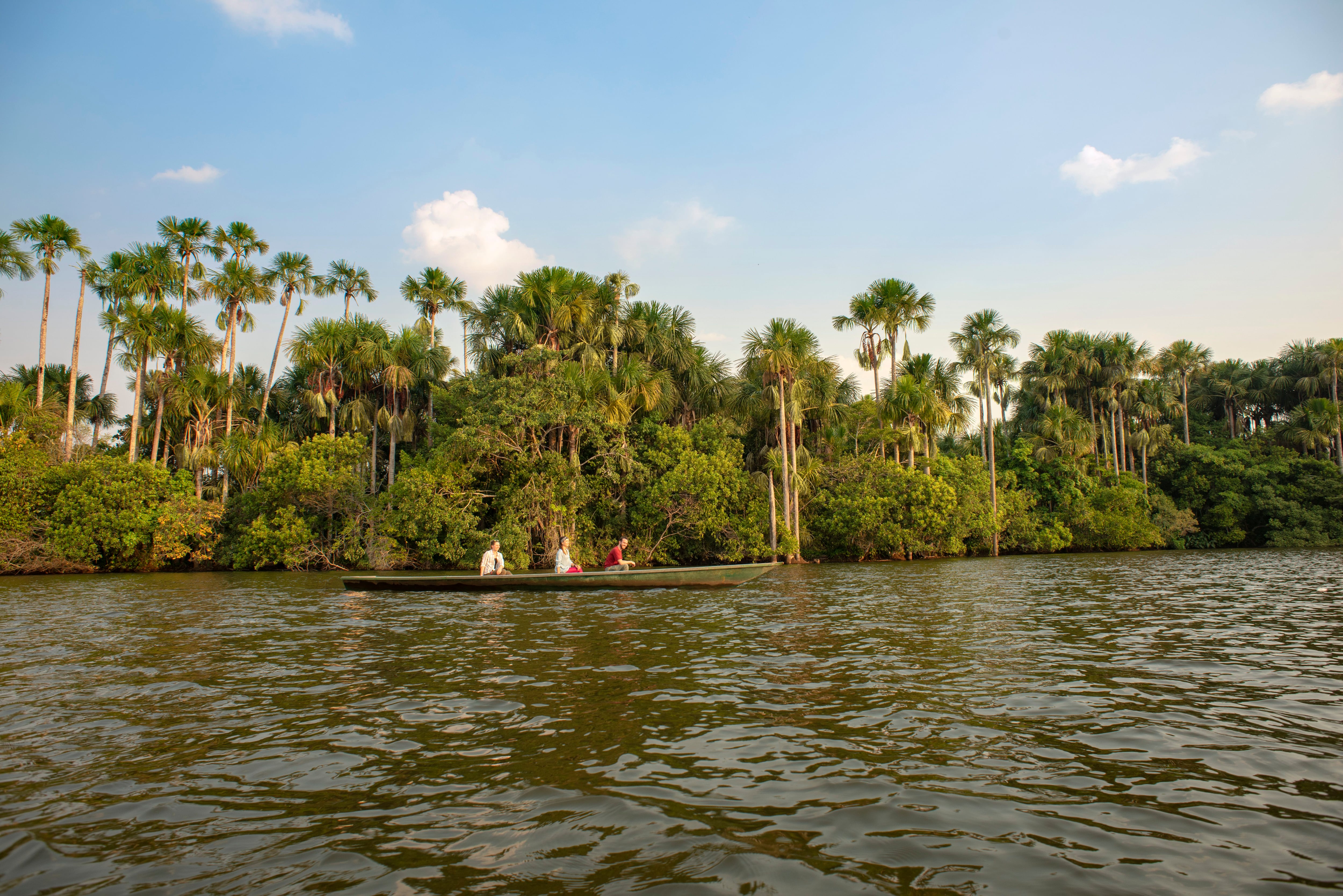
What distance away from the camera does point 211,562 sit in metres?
33.7

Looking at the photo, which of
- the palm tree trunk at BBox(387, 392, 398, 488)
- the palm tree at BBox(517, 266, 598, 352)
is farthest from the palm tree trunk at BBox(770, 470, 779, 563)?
the palm tree trunk at BBox(387, 392, 398, 488)

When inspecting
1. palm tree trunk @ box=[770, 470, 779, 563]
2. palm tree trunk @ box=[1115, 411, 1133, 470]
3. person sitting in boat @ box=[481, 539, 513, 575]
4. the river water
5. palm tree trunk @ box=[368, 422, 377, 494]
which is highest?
palm tree trunk @ box=[1115, 411, 1133, 470]

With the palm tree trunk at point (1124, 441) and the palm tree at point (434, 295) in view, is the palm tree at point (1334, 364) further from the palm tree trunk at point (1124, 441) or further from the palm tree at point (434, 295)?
the palm tree at point (434, 295)

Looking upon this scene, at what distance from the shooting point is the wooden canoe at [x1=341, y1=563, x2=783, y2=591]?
18172mm

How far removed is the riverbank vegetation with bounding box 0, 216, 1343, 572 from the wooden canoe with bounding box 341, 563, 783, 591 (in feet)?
32.4

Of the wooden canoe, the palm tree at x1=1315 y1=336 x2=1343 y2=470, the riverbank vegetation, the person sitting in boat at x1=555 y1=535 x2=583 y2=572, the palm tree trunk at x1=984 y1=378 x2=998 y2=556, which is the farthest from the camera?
the palm tree at x1=1315 y1=336 x2=1343 y2=470

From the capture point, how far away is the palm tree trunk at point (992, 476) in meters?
39.8

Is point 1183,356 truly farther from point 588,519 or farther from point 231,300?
point 231,300

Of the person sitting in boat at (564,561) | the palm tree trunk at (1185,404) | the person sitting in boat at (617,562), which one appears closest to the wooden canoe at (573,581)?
the person sitting in boat at (617,562)

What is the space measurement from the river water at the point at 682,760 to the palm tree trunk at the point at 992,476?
29.4 m

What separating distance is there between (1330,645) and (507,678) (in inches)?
414

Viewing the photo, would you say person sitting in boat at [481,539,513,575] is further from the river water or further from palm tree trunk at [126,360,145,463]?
palm tree trunk at [126,360,145,463]

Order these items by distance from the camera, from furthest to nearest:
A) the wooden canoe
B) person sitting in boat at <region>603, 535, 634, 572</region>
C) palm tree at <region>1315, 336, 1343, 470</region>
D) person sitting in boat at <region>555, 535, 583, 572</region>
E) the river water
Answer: palm tree at <region>1315, 336, 1343, 470</region> → person sitting in boat at <region>555, 535, 583, 572</region> → person sitting in boat at <region>603, 535, 634, 572</region> → the wooden canoe → the river water

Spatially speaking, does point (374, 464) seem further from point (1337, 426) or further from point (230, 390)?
point (1337, 426)
